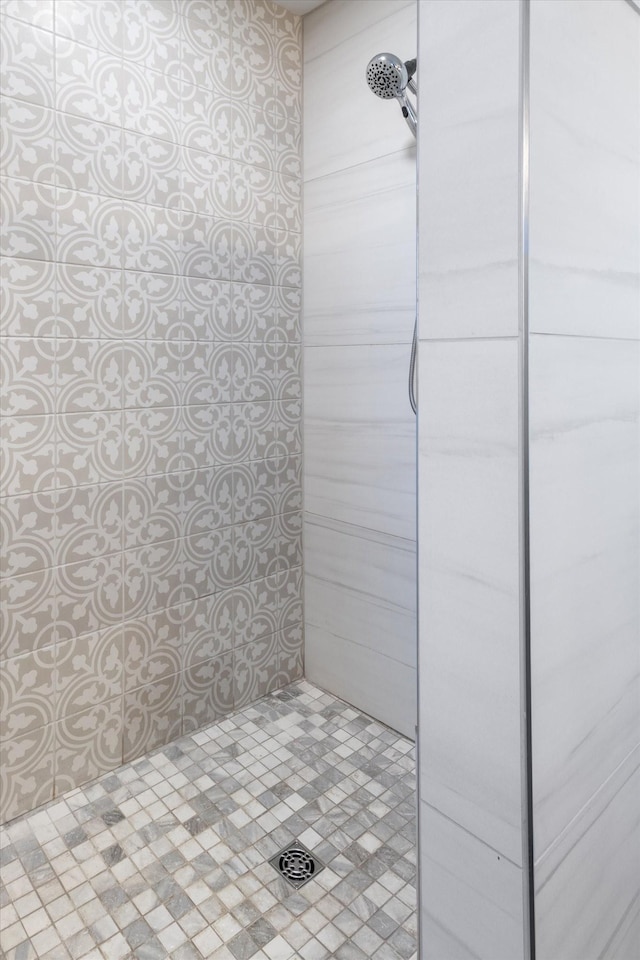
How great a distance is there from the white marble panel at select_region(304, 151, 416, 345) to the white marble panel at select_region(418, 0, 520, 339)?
3.63ft

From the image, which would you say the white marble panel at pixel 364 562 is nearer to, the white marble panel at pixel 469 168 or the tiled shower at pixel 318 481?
the tiled shower at pixel 318 481

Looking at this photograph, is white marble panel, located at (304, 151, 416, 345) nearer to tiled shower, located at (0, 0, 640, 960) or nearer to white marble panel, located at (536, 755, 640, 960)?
tiled shower, located at (0, 0, 640, 960)

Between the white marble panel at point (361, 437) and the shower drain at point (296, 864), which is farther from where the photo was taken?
the white marble panel at point (361, 437)

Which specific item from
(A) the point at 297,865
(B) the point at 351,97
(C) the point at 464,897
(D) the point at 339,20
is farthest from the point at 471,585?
(D) the point at 339,20

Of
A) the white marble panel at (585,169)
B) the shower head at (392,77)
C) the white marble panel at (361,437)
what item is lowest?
the white marble panel at (361,437)

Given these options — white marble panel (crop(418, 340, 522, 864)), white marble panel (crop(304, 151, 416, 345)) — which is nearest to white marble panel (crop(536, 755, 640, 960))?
white marble panel (crop(418, 340, 522, 864))

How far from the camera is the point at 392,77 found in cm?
157

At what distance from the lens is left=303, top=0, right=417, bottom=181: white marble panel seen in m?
1.80

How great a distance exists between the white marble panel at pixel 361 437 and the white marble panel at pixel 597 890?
1025 mm

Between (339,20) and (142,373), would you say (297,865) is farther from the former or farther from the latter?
(339,20)

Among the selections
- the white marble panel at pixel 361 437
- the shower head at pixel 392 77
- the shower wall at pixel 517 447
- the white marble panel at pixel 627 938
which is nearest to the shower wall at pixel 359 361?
the white marble panel at pixel 361 437

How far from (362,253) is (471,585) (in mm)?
1498

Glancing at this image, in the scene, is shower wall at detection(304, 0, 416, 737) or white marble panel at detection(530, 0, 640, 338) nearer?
white marble panel at detection(530, 0, 640, 338)

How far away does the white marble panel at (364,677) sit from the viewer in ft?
6.40
